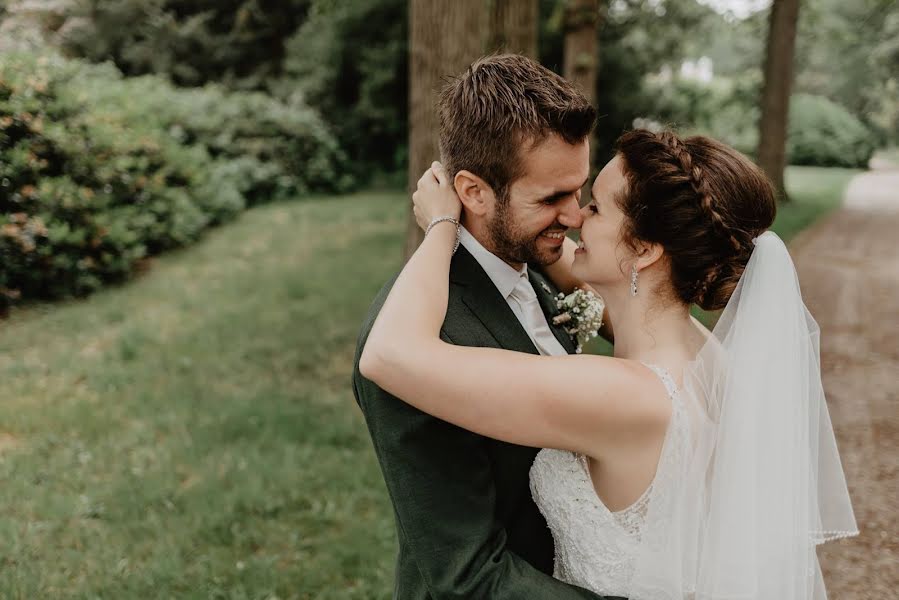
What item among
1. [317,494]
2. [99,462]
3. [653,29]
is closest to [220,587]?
[317,494]

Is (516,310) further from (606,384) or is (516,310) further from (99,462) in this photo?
(99,462)

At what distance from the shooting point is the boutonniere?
97.0 inches

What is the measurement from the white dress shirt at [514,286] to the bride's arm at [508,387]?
1.20 feet

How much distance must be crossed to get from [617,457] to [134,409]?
4663mm

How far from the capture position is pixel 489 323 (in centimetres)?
199

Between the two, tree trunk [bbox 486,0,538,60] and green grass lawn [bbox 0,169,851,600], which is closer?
green grass lawn [bbox 0,169,851,600]

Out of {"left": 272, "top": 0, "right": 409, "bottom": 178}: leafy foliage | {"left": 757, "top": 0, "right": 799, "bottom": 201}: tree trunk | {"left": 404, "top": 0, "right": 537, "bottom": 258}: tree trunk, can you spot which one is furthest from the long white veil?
{"left": 272, "top": 0, "right": 409, "bottom": 178}: leafy foliage

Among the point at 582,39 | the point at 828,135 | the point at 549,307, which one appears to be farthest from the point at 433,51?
the point at 828,135

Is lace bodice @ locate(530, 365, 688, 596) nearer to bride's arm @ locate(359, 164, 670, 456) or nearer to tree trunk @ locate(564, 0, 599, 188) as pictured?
bride's arm @ locate(359, 164, 670, 456)

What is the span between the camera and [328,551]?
13.1 ft

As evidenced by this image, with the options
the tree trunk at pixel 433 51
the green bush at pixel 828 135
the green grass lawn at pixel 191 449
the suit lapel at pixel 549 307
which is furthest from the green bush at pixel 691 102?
the suit lapel at pixel 549 307

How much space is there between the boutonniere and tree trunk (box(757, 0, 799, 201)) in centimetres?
1406

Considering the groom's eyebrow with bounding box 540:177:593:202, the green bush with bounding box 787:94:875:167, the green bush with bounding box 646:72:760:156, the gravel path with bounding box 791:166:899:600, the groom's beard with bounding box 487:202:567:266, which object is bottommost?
the green bush with bounding box 787:94:875:167

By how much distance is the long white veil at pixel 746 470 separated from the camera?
6.26 ft
